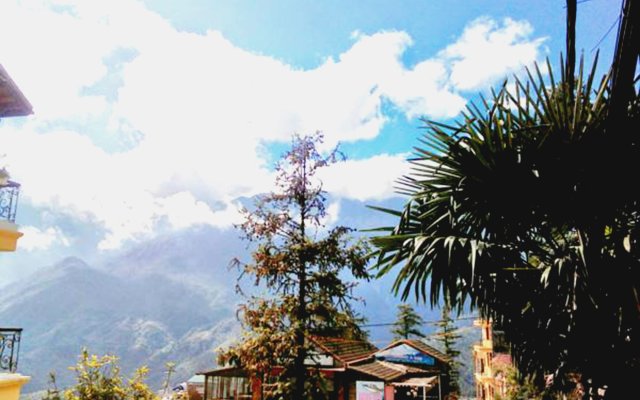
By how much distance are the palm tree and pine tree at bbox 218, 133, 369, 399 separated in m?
3.88

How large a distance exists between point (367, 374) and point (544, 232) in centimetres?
1816

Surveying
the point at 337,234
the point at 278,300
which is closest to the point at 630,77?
the point at 337,234

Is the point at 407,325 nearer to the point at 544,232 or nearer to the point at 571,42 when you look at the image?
the point at 544,232

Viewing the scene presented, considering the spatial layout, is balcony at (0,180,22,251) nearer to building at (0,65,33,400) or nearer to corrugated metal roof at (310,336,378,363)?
building at (0,65,33,400)

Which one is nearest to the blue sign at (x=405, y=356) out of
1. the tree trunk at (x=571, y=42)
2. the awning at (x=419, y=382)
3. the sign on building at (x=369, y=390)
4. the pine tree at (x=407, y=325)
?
the awning at (x=419, y=382)

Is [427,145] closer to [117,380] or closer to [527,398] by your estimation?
[117,380]

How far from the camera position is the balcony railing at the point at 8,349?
622 centimetres

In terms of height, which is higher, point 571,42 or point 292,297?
point 571,42

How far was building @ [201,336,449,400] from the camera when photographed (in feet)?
73.0

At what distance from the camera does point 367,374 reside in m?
22.6

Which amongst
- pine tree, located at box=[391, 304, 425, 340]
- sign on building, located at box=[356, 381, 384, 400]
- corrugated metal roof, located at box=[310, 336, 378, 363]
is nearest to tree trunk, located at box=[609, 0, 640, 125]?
corrugated metal roof, located at box=[310, 336, 378, 363]

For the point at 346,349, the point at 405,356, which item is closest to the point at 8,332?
the point at 346,349

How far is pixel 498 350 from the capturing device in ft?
100

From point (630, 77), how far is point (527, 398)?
16.4 metres
